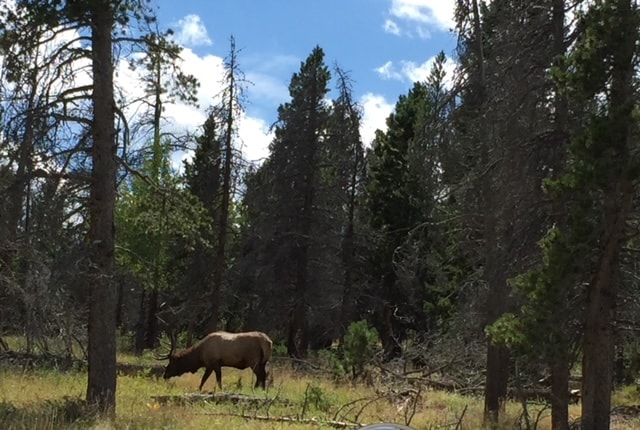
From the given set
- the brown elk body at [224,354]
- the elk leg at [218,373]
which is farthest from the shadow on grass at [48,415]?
the brown elk body at [224,354]

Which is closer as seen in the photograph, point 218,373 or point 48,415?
point 48,415

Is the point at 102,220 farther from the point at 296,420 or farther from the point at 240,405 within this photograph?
the point at 240,405

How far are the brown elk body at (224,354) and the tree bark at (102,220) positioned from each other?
9.21m

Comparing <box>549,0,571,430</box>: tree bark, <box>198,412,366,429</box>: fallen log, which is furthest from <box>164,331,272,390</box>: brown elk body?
<box>549,0,571,430</box>: tree bark

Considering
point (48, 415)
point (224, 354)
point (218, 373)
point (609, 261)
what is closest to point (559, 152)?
point (609, 261)

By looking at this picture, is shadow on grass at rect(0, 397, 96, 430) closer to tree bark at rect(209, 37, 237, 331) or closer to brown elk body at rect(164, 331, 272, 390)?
brown elk body at rect(164, 331, 272, 390)

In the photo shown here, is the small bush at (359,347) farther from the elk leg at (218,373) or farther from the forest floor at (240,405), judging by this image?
the elk leg at (218,373)

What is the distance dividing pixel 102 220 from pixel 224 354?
32.8 ft

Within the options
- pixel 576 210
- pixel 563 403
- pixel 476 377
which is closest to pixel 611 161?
pixel 576 210

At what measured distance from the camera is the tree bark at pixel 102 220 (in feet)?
36.3

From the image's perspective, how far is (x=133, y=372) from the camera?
21.1 meters

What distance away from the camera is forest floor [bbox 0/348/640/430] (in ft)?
34.1

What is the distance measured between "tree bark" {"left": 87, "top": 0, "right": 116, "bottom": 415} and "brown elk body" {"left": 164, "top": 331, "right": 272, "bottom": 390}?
30.2 feet

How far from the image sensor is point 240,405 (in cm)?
1441
